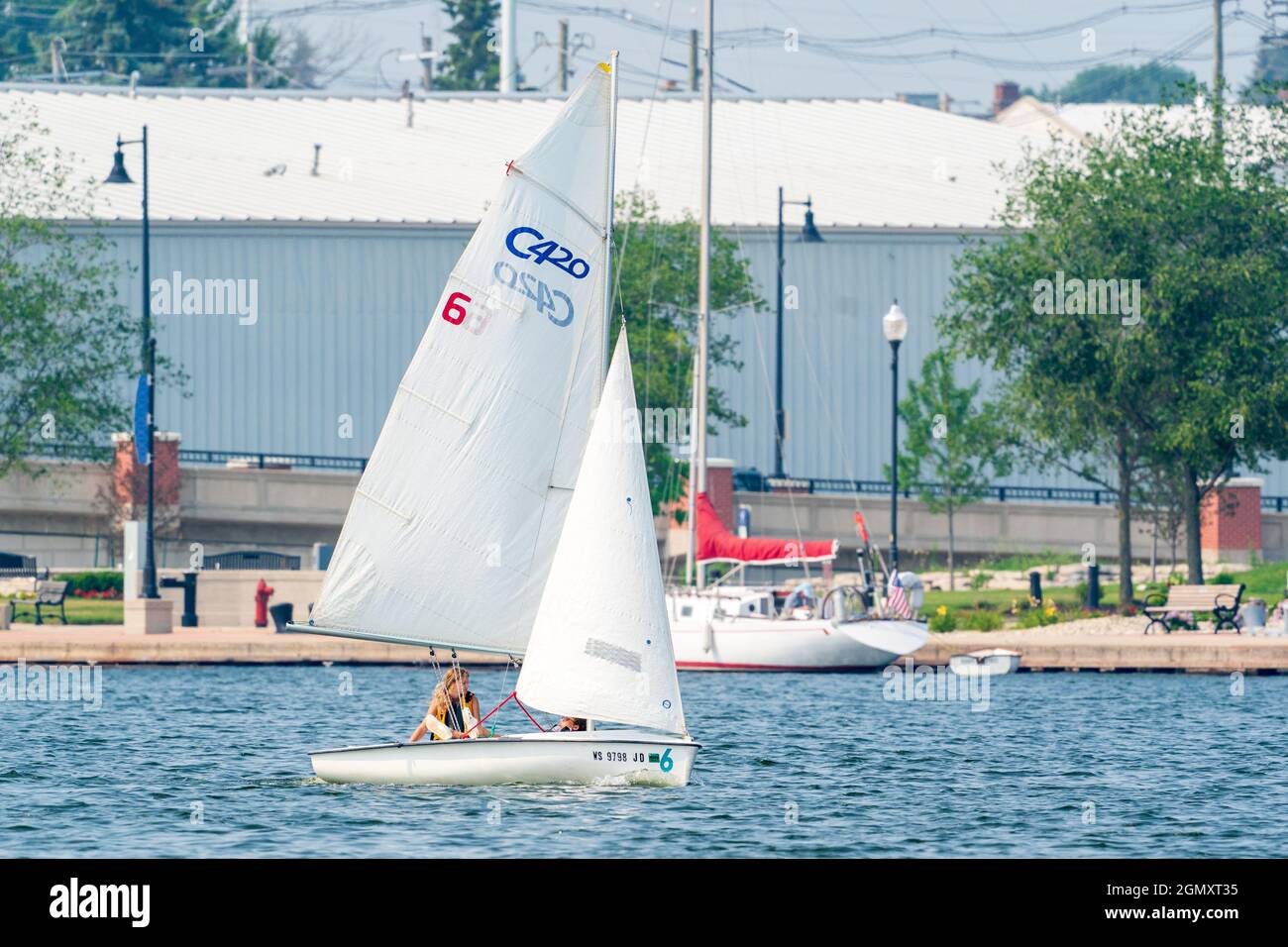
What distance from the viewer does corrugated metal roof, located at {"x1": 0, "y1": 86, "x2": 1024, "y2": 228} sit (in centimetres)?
7575

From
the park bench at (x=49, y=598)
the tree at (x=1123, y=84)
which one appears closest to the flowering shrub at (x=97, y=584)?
the park bench at (x=49, y=598)

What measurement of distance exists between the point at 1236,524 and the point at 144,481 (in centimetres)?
2738

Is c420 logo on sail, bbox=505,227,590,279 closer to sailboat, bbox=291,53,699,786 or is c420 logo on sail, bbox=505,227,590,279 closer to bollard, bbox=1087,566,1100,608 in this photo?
sailboat, bbox=291,53,699,786

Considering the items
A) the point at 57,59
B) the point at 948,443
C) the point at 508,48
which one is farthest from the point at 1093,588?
the point at 57,59

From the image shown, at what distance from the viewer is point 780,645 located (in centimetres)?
4722

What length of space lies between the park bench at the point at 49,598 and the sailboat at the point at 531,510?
24.9 m

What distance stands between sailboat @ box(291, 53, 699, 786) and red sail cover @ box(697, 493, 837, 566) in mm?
19628

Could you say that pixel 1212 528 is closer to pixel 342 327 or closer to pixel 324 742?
pixel 342 327

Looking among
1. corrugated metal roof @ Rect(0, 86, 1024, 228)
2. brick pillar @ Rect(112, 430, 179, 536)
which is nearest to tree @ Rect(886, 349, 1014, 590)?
corrugated metal roof @ Rect(0, 86, 1024, 228)

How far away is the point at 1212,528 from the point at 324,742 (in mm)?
33029

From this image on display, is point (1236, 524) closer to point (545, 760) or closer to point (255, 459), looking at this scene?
point (255, 459)

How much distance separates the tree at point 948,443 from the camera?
61.8 m

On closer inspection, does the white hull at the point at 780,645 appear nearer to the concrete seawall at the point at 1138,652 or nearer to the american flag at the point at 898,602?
the american flag at the point at 898,602

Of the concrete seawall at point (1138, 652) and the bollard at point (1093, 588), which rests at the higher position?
the bollard at point (1093, 588)
